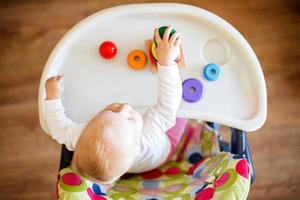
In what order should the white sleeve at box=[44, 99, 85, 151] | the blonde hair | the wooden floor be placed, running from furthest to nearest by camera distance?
the wooden floor, the white sleeve at box=[44, 99, 85, 151], the blonde hair

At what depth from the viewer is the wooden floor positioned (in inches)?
43.9

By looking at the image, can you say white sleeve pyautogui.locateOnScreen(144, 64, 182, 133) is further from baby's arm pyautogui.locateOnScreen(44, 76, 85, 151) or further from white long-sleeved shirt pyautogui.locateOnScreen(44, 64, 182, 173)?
baby's arm pyautogui.locateOnScreen(44, 76, 85, 151)

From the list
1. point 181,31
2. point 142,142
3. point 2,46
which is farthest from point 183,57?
point 2,46

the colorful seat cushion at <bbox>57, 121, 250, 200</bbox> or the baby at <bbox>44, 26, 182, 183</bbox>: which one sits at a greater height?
the baby at <bbox>44, 26, 182, 183</bbox>

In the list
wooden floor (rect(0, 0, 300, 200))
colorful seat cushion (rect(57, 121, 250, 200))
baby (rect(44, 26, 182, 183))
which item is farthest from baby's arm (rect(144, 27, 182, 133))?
wooden floor (rect(0, 0, 300, 200))

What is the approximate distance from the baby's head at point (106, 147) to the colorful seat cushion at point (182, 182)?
0.17 feet

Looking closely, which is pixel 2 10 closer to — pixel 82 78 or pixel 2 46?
pixel 2 46

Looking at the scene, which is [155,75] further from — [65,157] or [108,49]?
[65,157]

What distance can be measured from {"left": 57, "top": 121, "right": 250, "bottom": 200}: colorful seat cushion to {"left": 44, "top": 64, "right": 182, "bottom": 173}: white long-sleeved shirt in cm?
6

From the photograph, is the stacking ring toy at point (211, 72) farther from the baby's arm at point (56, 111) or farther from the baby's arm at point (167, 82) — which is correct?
the baby's arm at point (56, 111)

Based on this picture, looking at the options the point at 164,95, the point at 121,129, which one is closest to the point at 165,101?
the point at 164,95

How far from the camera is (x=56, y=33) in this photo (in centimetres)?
111

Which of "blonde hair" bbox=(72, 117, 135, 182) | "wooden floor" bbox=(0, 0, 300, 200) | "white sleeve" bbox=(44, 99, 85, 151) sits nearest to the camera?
"blonde hair" bbox=(72, 117, 135, 182)

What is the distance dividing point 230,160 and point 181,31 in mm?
239
